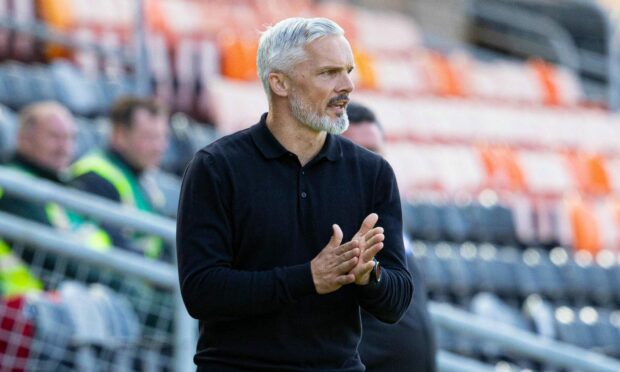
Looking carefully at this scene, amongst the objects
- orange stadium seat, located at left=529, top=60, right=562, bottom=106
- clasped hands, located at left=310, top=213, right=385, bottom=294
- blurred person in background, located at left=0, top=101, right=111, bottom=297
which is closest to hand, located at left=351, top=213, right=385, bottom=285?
clasped hands, located at left=310, top=213, right=385, bottom=294

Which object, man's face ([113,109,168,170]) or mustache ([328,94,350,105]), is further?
man's face ([113,109,168,170])

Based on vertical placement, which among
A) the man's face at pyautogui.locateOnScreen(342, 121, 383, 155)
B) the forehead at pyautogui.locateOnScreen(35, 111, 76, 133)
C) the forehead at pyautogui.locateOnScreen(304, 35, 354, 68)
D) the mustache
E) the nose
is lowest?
the mustache

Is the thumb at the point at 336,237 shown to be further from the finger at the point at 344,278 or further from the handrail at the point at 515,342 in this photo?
the handrail at the point at 515,342

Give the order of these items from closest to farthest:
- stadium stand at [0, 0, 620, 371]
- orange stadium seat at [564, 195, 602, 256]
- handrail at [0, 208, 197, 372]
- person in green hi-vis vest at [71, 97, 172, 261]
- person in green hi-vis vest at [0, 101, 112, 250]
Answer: handrail at [0, 208, 197, 372]
stadium stand at [0, 0, 620, 371]
person in green hi-vis vest at [0, 101, 112, 250]
person in green hi-vis vest at [71, 97, 172, 261]
orange stadium seat at [564, 195, 602, 256]

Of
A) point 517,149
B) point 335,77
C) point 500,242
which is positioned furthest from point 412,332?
point 517,149

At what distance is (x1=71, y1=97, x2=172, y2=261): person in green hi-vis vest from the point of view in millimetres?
5492

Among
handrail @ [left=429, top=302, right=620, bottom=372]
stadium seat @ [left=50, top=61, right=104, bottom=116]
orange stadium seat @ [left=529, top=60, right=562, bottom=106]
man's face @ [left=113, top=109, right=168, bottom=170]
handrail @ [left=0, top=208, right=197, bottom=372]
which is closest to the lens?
handrail @ [left=0, top=208, right=197, bottom=372]

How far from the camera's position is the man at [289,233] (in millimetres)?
2801

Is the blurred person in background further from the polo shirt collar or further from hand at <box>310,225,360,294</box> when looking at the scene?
hand at <box>310,225,360,294</box>

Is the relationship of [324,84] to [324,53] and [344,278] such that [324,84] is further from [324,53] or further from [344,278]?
[344,278]

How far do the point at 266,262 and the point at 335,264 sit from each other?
0.58 feet

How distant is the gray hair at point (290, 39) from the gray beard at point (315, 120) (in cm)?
8

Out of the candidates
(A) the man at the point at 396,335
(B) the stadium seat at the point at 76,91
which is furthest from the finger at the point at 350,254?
(B) the stadium seat at the point at 76,91

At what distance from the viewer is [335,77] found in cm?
294
